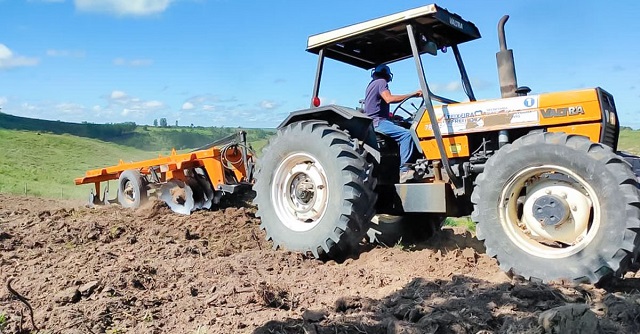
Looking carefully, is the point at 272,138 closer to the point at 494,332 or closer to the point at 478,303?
the point at 478,303

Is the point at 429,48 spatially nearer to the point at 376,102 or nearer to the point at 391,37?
the point at 391,37

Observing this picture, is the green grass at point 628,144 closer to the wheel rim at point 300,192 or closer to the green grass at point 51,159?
the wheel rim at point 300,192

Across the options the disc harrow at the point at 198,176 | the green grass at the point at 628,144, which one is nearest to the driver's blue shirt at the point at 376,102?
the green grass at the point at 628,144

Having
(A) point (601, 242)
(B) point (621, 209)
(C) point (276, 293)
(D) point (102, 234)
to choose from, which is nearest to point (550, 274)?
(A) point (601, 242)

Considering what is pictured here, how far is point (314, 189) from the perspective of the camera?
5.55 m

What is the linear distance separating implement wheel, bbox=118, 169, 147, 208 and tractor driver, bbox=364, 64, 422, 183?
447 cm

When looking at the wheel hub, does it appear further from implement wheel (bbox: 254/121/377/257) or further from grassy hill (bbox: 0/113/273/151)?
grassy hill (bbox: 0/113/273/151)

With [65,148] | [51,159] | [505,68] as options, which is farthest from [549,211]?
[65,148]

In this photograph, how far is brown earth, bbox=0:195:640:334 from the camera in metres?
3.06

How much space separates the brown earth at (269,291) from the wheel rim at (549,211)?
0.34 metres

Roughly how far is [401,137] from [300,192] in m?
1.14

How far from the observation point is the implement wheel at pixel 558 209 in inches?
152

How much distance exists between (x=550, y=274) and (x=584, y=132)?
1.27m

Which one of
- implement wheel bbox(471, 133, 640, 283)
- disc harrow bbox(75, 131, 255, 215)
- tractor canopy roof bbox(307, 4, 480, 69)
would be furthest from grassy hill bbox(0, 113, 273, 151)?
implement wheel bbox(471, 133, 640, 283)
